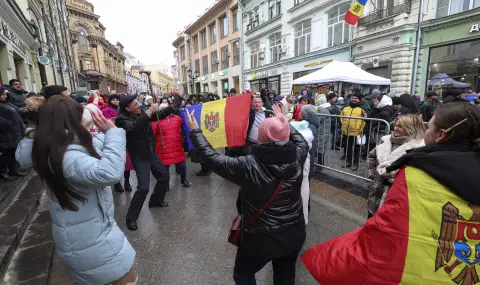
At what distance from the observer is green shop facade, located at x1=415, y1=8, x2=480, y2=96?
10359 millimetres

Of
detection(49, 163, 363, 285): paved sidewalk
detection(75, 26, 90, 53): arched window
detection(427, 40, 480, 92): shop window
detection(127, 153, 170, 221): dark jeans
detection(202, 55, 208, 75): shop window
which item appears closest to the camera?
detection(49, 163, 363, 285): paved sidewalk

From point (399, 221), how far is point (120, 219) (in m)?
3.92

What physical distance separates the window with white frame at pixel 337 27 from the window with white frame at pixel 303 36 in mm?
2029

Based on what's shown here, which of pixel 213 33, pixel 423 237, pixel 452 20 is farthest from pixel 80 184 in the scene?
pixel 213 33

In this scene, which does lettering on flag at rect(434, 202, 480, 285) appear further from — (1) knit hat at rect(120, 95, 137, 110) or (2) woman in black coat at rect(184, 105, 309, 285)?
(1) knit hat at rect(120, 95, 137, 110)

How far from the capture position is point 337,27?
53.8ft

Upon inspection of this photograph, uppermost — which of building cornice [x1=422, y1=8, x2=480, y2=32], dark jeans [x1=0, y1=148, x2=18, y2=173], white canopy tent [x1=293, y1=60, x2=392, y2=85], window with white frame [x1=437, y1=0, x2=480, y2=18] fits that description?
window with white frame [x1=437, y1=0, x2=480, y2=18]

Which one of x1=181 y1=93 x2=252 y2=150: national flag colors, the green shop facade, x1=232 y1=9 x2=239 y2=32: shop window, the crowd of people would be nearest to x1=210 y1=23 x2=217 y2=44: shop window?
x1=232 y1=9 x2=239 y2=32: shop window

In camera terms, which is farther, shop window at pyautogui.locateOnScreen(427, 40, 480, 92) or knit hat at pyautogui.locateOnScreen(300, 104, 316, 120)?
shop window at pyautogui.locateOnScreen(427, 40, 480, 92)

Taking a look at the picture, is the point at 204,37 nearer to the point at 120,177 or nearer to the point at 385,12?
the point at 385,12

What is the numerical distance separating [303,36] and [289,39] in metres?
1.50

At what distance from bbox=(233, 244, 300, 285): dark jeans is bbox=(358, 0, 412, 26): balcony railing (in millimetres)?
14202

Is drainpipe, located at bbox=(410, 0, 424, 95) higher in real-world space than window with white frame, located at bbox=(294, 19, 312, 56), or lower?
lower

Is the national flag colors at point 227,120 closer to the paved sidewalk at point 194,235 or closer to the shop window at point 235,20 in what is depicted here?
the paved sidewalk at point 194,235
